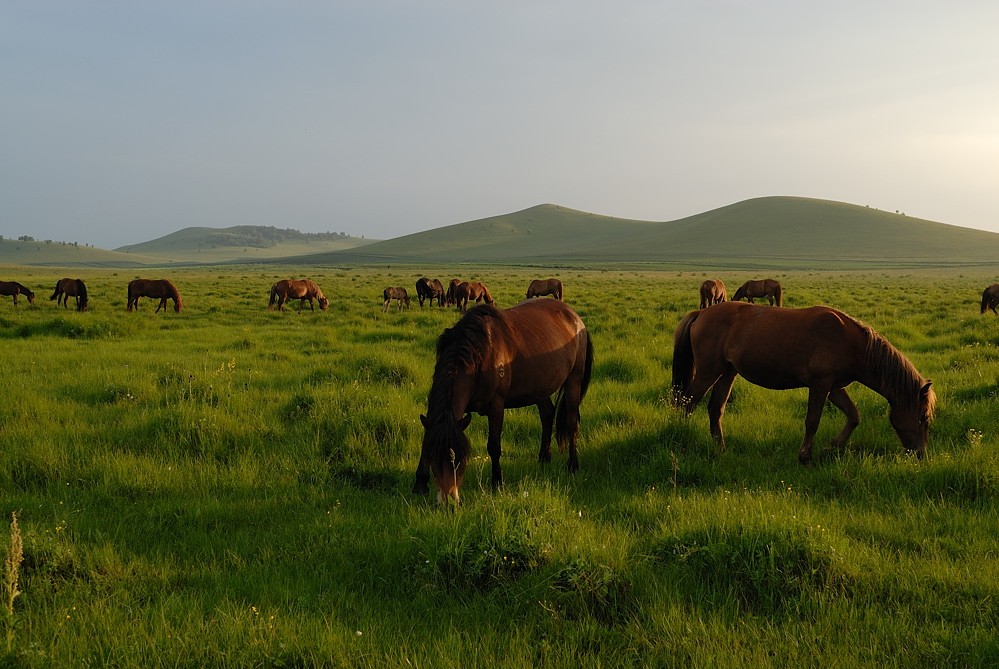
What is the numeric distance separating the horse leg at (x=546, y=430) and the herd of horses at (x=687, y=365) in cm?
1

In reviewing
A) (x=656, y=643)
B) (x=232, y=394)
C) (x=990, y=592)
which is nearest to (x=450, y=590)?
(x=656, y=643)

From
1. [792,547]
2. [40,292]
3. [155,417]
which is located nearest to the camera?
[792,547]

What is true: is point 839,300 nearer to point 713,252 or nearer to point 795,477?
point 795,477

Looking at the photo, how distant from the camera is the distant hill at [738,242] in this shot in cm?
11550

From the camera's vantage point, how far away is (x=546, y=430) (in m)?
6.43

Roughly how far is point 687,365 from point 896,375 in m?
2.44

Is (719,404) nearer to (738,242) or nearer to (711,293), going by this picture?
(711,293)

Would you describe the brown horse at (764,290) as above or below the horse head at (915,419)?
above

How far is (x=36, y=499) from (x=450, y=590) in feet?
12.6

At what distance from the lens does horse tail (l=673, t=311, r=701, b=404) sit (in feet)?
25.5

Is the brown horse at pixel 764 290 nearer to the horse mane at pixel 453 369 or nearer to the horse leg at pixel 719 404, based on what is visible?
the horse leg at pixel 719 404

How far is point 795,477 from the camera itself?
18.2ft

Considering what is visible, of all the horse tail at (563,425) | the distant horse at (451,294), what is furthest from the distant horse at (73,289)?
the horse tail at (563,425)

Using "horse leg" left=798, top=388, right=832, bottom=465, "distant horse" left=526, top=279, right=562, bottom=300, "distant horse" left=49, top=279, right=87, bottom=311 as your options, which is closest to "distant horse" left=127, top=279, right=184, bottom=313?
"distant horse" left=49, top=279, right=87, bottom=311
